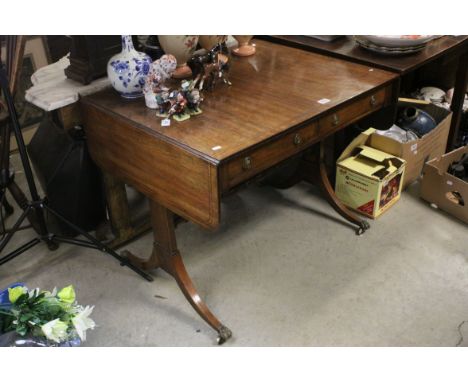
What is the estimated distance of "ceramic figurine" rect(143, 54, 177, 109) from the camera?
170cm

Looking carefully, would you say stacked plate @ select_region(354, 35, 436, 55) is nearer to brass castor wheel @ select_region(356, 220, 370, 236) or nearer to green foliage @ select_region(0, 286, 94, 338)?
brass castor wheel @ select_region(356, 220, 370, 236)

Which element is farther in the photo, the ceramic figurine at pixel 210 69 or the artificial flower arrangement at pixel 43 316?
the ceramic figurine at pixel 210 69

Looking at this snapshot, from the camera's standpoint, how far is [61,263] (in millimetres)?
2199

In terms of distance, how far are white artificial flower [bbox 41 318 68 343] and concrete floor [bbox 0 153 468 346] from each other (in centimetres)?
43

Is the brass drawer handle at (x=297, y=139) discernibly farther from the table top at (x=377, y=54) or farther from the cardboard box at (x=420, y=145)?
the cardboard box at (x=420, y=145)

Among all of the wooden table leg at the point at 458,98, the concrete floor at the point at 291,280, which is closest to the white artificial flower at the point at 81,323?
the concrete floor at the point at 291,280

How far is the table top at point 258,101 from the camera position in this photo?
157 centimetres

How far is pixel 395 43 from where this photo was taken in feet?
6.71

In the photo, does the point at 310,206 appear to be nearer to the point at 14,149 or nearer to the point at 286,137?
the point at 286,137

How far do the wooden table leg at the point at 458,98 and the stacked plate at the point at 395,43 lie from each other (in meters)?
0.46

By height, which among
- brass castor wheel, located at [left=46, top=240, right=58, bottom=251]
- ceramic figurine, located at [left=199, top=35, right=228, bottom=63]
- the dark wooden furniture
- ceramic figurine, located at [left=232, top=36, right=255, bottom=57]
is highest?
ceramic figurine, located at [left=199, top=35, right=228, bottom=63]

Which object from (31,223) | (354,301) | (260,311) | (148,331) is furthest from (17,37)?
(354,301)

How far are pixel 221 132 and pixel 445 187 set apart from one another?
4.07 feet

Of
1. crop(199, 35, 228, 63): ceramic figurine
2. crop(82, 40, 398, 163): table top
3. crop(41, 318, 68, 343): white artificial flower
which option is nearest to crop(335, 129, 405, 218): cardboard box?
crop(82, 40, 398, 163): table top
